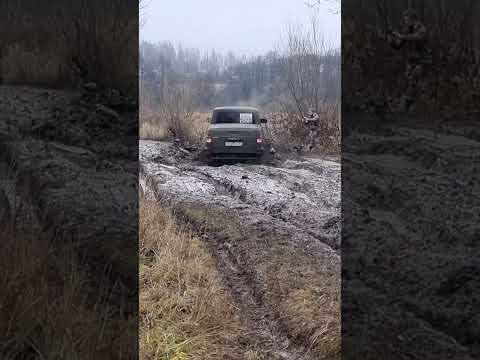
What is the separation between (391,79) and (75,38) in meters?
1.48

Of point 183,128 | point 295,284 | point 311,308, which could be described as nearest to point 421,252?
point 311,308

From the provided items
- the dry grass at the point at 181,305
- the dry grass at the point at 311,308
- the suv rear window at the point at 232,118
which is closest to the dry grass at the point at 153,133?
the suv rear window at the point at 232,118

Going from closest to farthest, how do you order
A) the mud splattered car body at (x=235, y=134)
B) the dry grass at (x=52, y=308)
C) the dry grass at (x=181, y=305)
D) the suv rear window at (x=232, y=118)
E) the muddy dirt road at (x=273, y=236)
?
the dry grass at (x=52, y=308) → the dry grass at (x=181, y=305) → the muddy dirt road at (x=273, y=236) → the mud splattered car body at (x=235, y=134) → the suv rear window at (x=232, y=118)

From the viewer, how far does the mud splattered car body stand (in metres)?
10.4

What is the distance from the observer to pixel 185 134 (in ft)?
51.3

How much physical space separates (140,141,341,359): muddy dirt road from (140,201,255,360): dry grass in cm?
24

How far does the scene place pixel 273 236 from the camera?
5742 millimetres

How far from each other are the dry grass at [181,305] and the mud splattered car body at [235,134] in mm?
5603

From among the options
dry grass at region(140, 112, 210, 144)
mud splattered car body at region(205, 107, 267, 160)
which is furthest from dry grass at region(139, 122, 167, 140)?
mud splattered car body at region(205, 107, 267, 160)

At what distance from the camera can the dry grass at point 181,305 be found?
306cm

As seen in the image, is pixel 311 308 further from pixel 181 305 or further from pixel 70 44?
pixel 70 44

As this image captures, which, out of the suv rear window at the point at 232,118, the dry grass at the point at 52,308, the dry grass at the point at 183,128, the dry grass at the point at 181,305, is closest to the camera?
the dry grass at the point at 52,308

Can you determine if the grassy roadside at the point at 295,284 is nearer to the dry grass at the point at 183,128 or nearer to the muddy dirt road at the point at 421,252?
the muddy dirt road at the point at 421,252

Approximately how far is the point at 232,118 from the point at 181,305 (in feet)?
23.8
